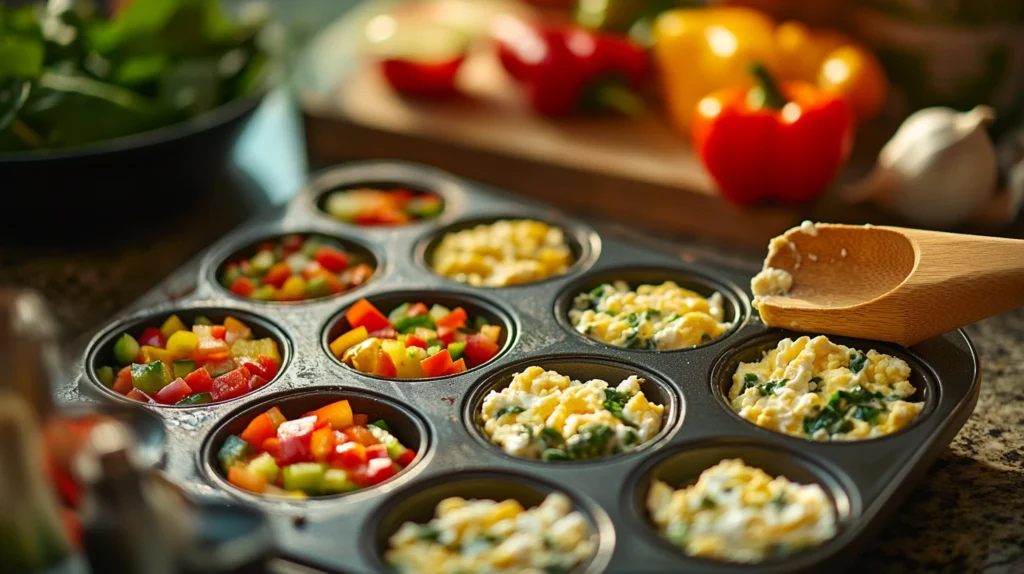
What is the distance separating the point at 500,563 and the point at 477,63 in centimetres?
310

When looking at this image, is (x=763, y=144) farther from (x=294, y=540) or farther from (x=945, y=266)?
(x=294, y=540)

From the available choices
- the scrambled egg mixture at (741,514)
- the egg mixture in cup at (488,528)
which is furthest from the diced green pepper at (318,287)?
the scrambled egg mixture at (741,514)

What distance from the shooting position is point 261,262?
10.6ft

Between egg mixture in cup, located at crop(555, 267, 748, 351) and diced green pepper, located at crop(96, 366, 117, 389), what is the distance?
1.14 metres

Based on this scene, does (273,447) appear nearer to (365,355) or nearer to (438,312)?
(365,355)

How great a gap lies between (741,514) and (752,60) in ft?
7.84

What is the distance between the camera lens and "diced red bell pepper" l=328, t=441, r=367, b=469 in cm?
238

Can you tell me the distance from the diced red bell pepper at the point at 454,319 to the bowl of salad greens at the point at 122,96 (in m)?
1.10

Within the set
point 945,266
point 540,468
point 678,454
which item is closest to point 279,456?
point 540,468

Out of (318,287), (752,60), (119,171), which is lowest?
(318,287)

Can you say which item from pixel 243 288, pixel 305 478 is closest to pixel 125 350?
pixel 243 288

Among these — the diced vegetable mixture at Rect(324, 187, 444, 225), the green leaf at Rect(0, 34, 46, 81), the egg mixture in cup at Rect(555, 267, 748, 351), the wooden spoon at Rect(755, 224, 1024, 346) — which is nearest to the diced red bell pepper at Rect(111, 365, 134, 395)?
the diced vegetable mixture at Rect(324, 187, 444, 225)

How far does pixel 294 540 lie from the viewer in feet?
6.78

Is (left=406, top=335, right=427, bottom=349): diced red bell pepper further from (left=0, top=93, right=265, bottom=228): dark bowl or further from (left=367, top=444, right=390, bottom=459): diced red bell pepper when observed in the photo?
(left=0, top=93, right=265, bottom=228): dark bowl
